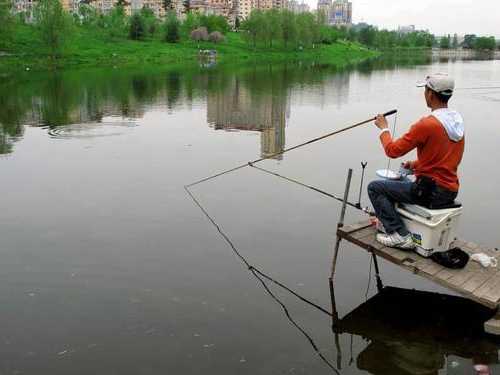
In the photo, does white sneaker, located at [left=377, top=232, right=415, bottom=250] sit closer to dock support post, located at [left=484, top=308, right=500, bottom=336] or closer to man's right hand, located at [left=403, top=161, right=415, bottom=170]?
man's right hand, located at [left=403, top=161, right=415, bottom=170]

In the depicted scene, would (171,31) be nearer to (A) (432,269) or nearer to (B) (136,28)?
(B) (136,28)

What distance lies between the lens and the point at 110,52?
83.2 metres

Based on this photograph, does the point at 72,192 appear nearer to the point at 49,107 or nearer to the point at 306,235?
the point at 306,235

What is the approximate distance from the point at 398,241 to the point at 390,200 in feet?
1.86

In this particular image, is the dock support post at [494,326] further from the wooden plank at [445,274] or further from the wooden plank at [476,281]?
the wooden plank at [445,274]

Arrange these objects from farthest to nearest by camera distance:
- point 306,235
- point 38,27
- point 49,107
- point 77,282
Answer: point 38,27 < point 49,107 < point 306,235 < point 77,282

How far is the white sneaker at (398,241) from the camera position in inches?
277

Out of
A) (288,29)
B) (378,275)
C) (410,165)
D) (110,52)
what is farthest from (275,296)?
(288,29)

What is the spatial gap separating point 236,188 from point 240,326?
6482mm

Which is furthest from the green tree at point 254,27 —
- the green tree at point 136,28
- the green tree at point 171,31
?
the green tree at point 136,28

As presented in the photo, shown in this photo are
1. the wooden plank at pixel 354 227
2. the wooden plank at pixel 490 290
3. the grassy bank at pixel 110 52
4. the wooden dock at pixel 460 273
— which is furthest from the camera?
the grassy bank at pixel 110 52

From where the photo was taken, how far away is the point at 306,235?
33.0ft

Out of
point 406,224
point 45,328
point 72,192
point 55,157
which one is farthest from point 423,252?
point 55,157

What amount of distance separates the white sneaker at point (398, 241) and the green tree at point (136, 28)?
107m
